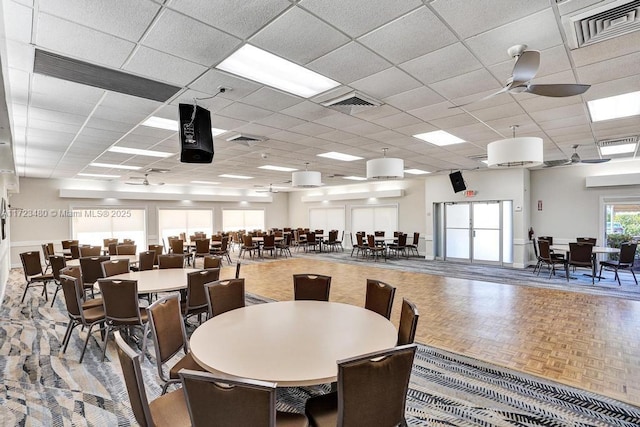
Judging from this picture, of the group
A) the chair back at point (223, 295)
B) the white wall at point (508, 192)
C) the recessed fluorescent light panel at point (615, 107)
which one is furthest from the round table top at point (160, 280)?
the white wall at point (508, 192)

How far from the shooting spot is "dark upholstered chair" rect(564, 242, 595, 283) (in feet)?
24.6

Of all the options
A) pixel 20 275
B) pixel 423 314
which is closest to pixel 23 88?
pixel 423 314

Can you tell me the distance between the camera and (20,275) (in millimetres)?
9125

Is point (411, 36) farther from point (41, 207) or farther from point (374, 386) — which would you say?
point (41, 207)

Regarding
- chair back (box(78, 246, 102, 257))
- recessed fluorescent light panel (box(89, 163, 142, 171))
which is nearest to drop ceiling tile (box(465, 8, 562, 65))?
chair back (box(78, 246, 102, 257))

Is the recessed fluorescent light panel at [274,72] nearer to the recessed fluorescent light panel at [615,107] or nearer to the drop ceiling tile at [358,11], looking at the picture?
the drop ceiling tile at [358,11]

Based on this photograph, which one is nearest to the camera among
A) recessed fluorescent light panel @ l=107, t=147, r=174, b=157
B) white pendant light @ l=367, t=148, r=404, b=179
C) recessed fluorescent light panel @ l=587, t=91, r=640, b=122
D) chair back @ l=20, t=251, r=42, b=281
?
recessed fluorescent light panel @ l=587, t=91, r=640, b=122

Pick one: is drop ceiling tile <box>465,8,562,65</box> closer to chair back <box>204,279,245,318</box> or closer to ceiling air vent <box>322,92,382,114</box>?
ceiling air vent <box>322,92,382,114</box>

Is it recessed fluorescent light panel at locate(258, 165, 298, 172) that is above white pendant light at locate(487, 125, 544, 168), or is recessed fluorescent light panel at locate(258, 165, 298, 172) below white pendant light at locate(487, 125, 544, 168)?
above

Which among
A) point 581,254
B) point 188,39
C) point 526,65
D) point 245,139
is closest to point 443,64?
point 526,65

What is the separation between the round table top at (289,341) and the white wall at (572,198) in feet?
33.1

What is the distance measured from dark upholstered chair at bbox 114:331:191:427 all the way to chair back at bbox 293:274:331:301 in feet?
6.13

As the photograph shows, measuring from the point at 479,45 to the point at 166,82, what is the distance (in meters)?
3.05

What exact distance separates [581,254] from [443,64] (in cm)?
708
